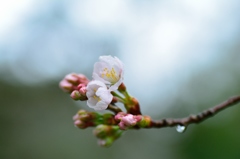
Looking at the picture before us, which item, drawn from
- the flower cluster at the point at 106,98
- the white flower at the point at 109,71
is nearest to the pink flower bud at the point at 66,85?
the flower cluster at the point at 106,98

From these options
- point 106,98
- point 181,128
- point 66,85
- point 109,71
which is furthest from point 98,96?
point 181,128

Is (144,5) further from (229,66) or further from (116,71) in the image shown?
(116,71)

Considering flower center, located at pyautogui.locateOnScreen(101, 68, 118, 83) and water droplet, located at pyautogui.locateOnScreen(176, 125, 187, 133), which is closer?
flower center, located at pyautogui.locateOnScreen(101, 68, 118, 83)

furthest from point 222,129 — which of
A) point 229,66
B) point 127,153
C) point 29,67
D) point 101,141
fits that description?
point 101,141

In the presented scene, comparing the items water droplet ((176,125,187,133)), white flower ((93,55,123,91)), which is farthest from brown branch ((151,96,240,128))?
white flower ((93,55,123,91))

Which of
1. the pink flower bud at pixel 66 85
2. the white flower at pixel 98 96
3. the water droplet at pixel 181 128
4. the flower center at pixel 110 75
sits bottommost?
the water droplet at pixel 181 128

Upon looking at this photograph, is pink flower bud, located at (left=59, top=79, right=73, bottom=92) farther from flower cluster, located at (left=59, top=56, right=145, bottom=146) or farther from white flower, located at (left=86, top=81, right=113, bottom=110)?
white flower, located at (left=86, top=81, right=113, bottom=110)

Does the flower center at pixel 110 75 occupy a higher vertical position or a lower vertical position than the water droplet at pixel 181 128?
higher

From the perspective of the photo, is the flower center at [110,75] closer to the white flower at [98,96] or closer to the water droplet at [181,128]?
the white flower at [98,96]
